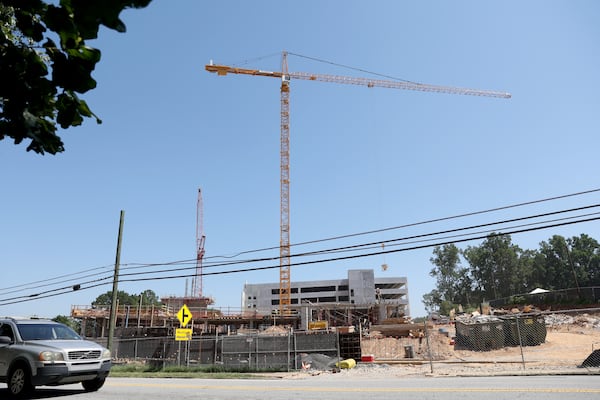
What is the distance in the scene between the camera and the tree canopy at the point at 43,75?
239 centimetres

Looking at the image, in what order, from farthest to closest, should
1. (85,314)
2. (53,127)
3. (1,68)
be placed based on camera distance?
1. (85,314)
2. (53,127)
3. (1,68)

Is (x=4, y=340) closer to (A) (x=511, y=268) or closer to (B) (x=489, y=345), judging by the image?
(B) (x=489, y=345)

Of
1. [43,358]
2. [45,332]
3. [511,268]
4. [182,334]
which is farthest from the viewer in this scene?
[511,268]

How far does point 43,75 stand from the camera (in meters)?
2.74

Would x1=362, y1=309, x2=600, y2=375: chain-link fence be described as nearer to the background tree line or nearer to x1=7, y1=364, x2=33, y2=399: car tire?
x1=7, y1=364, x2=33, y2=399: car tire

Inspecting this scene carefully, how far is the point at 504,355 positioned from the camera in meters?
26.8

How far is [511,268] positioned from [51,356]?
12830 cm

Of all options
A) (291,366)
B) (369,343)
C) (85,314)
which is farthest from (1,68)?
(85,314)

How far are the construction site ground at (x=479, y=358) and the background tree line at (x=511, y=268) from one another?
81104mm

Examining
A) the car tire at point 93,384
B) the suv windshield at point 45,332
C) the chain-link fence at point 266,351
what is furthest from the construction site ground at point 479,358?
the suv windshield at point 45,332

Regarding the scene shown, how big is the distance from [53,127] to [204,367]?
2102 cm

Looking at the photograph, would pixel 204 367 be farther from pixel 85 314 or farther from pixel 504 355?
pixel 85 314

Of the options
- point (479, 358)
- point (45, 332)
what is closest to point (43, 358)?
point (45, 332)

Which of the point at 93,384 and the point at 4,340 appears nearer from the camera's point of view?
the point at 4,340
